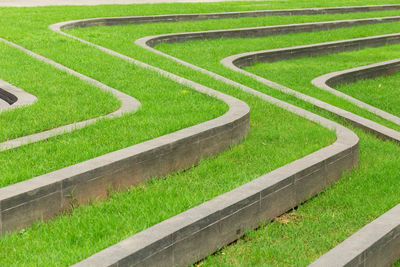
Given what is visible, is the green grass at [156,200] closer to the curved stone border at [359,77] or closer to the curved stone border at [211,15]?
the curved stone border at [359,77]

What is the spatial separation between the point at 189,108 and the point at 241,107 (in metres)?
0.71

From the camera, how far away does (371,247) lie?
5.14m

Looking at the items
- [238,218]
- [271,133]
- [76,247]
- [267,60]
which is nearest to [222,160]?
[271,133]

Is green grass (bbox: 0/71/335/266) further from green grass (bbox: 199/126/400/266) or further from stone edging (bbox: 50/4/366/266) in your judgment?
green grass (bbox: 199/126/400/266)

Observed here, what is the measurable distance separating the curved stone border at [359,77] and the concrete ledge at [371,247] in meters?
5.25

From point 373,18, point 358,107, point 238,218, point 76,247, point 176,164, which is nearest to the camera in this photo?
point 76,247

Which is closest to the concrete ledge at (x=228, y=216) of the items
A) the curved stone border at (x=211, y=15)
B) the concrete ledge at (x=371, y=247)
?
the concrete ledge at (x=371, y=247)

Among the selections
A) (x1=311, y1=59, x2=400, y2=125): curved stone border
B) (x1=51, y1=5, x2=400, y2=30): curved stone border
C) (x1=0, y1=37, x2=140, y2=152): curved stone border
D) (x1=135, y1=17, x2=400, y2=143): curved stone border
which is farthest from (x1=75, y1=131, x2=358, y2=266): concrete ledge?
(x1=51, y1=5, x2=400, y2=30): curved stone border

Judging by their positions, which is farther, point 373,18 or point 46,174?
point 373,18

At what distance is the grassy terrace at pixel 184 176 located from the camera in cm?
532

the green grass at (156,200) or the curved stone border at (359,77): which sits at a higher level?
the green grass at (156,200)

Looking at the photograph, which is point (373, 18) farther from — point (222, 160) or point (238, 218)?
point (238, 218)

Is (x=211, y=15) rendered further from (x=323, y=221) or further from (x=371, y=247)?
(x=371, y=247)

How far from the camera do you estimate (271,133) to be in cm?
838
